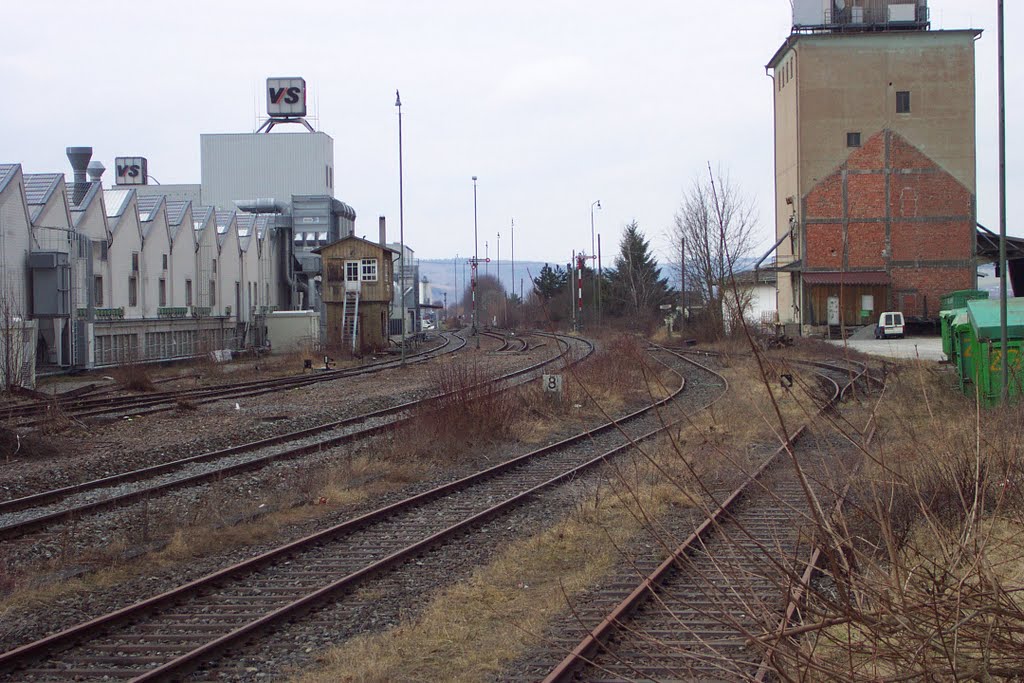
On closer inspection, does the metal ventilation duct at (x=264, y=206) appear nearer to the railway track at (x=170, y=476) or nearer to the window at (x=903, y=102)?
the window at (x=903, y=102)

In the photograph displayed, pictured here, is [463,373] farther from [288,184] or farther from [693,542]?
[288,184]

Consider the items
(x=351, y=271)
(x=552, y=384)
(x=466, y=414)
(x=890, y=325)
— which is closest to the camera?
(x=466, y=414)

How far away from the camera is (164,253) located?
48.2 m

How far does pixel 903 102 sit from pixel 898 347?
18.0 metres

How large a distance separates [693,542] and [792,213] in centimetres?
4849

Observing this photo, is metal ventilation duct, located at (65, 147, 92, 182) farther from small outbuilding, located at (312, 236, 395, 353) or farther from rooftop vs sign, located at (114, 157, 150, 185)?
rooftop vs sign, located at (114, 157, 150, 185)

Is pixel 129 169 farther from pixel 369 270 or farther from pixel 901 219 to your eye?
pixel 901 219

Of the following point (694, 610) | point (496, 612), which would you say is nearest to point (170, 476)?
point (496, 612)

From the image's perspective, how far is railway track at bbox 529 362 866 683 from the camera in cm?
414

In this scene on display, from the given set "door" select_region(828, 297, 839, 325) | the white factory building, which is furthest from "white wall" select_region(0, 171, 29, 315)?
"door" select_region(828, 297, 839, 325)

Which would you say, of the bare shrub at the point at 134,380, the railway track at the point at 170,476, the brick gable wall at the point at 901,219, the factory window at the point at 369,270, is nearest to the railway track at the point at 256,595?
the railway track at the point at 170,476

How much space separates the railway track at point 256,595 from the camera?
6703 millimetres

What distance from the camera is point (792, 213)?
5531cm

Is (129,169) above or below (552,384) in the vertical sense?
above
